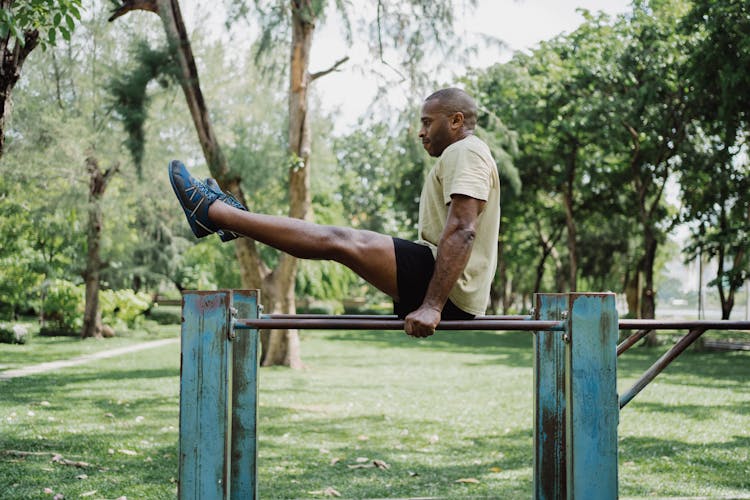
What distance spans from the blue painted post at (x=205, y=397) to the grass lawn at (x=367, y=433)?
8.28ft

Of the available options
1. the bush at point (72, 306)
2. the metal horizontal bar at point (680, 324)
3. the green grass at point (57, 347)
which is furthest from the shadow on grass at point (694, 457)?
the bush at point (72, 306)

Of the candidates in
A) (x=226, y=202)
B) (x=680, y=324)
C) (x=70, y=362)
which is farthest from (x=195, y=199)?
(x=70, y=362)

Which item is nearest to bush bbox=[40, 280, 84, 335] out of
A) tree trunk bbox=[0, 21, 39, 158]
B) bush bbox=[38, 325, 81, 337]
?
bush bbox=[38, 325, 81, 337]

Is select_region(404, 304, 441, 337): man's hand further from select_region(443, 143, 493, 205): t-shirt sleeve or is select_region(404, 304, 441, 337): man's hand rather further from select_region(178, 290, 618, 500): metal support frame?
select_region(443, 143, 493, 205): t-shirt sleeve

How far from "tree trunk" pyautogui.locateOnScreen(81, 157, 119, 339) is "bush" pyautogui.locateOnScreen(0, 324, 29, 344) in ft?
9.89

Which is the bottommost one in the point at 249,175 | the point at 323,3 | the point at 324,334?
the point at 324,334

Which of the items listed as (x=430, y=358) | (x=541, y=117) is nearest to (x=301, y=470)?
(x=430, y=358)

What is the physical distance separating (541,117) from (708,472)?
678 inches

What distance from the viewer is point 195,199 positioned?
3.19 m

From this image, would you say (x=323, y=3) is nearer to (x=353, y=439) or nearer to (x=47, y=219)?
(x=353, y=439)

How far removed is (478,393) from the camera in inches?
448

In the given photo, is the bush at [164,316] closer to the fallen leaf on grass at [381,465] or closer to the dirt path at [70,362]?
the dirt path at [70,362]

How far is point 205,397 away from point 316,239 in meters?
0.75

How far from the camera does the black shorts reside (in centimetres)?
329
